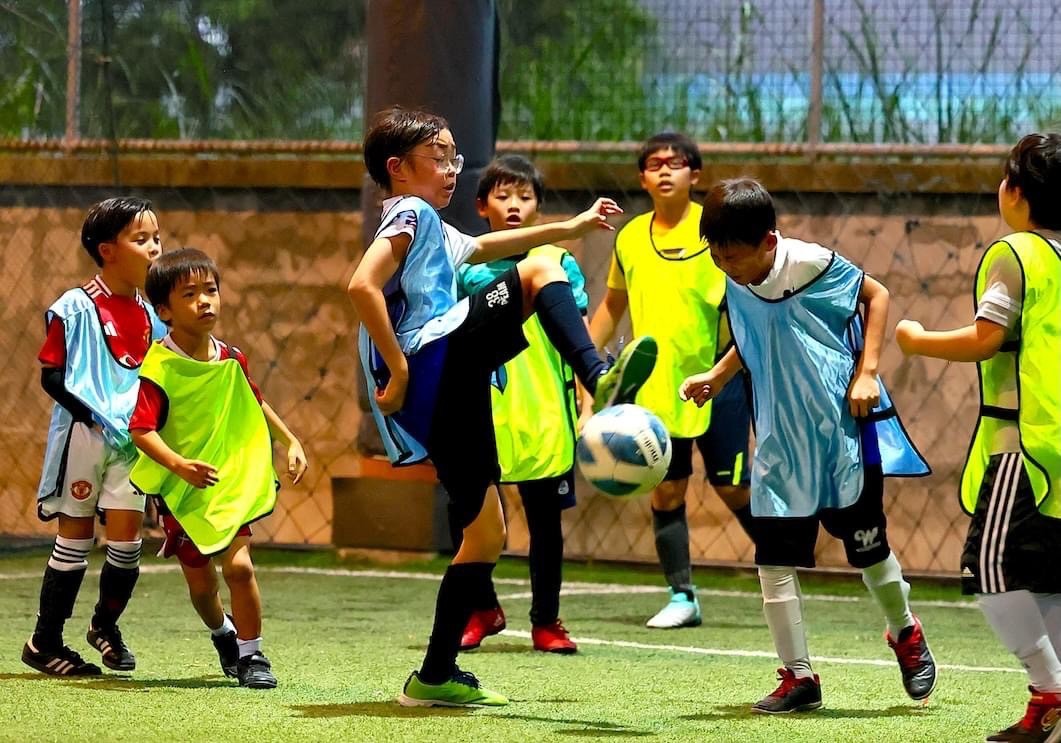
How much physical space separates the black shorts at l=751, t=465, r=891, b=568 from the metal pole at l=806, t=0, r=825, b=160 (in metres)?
4.08

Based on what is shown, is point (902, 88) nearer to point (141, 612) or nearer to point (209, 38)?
point (209, 38)

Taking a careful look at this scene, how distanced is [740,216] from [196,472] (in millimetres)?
1634

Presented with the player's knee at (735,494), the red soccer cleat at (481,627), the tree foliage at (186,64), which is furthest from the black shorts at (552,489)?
the tree foliage at (186,64)

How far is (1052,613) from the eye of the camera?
4219mm

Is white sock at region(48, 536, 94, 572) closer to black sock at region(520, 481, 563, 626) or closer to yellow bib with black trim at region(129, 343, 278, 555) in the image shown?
yellow bib with black trim at region(129, 343, 278, 555)

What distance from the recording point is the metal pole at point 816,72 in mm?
8734

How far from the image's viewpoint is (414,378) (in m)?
4.58

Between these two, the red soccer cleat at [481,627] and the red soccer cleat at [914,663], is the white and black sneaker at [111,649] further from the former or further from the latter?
the red soccer cleat at [914,663]

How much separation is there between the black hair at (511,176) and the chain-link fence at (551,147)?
2.45 metres

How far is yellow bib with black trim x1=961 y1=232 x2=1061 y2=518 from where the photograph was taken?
13.4 ft

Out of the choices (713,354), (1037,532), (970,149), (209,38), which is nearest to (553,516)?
(713,354)

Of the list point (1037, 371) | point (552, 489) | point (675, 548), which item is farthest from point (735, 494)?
point (1037, 371)

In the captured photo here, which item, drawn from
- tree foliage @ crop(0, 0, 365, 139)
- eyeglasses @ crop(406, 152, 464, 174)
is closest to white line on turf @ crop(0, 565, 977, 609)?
tree foliage @ crop(0, 0, 365, 139)

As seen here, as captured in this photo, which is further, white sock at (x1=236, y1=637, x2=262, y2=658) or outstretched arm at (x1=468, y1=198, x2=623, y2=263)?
white sock at (x1=236, y1=637, x2=262, y2=658)
